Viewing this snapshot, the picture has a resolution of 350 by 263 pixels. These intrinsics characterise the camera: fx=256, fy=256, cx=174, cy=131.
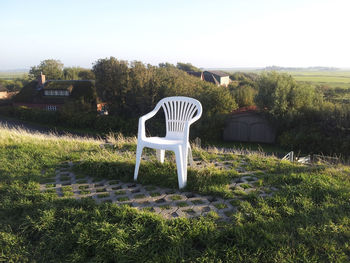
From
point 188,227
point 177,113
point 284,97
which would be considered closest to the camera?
point 188,227

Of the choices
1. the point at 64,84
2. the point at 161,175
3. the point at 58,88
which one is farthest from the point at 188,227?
the point at 64,84

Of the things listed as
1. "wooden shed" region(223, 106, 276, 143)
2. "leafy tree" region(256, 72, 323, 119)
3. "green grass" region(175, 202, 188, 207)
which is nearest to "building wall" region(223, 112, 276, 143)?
"wooden shed" region(223, 106, 276, 143)

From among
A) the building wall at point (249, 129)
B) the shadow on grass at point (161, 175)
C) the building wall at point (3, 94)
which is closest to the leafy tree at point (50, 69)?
the building wall at point (3, 94)

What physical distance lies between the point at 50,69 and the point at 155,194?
42.4m

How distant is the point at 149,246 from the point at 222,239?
68 centimetres

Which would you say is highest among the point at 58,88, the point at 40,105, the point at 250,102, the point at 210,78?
the point at 210,78

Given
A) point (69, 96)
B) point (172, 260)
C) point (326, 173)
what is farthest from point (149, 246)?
point (69, 96)

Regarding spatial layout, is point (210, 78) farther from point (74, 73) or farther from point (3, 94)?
point (3, 94)

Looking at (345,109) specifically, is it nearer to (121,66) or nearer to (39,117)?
(121,66)

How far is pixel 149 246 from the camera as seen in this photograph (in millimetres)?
2328

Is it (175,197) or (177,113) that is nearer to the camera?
(175,197)

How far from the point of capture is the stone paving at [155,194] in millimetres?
2957

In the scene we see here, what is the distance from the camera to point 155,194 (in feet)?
11.0

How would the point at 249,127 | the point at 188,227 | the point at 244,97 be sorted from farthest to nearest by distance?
the point at 244,97
the point at 249,127
the point at 188,227
